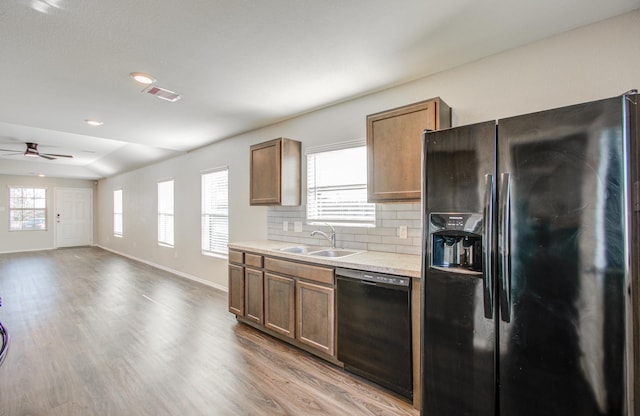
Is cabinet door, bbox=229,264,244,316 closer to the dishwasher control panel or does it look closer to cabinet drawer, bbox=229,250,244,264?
cabinet drawer, bbox=229,250,244,264

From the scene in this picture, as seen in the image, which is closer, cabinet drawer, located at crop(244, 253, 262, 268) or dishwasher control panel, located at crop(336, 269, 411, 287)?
dishwasher control panel, located at crop(336, 269, 411, 287)

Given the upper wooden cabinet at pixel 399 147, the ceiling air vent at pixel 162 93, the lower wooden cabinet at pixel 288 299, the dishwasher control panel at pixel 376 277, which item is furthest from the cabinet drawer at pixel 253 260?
the ceiling air vent at pixel 162 93

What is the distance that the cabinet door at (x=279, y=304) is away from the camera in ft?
9.22

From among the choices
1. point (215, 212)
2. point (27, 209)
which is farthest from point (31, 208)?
point (215, 212)

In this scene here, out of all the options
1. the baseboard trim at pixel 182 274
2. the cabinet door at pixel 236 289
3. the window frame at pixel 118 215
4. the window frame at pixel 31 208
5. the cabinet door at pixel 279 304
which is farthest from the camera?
the window frame at pixel 118 215

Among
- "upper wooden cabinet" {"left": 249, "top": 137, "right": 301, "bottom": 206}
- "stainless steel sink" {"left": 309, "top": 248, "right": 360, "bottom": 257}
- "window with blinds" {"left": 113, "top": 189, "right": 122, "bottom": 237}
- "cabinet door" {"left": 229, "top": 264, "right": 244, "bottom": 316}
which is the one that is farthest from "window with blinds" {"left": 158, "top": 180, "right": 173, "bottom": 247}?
"stainless steel sink" {"left": 309, "top": 248, "right": 360, "bottom": 257}

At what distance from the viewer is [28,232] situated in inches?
357

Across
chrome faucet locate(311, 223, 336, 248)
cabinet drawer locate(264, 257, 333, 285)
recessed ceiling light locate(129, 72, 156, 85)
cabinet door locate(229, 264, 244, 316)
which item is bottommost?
cabinet door locate(229, 264, 244, 316)

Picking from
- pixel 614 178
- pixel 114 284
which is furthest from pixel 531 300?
pixel 114 284

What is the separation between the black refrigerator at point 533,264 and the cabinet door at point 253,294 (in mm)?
1872

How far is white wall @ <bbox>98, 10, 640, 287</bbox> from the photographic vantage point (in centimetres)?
185

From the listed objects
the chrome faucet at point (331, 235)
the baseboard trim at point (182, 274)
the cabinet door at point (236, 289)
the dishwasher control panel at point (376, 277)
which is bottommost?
the baseboard trim at point (182, 274)

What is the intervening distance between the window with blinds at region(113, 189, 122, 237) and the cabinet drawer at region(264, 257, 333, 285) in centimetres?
821

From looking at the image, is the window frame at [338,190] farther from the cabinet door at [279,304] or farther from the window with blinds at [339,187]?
the cabinet door at [279,304]
